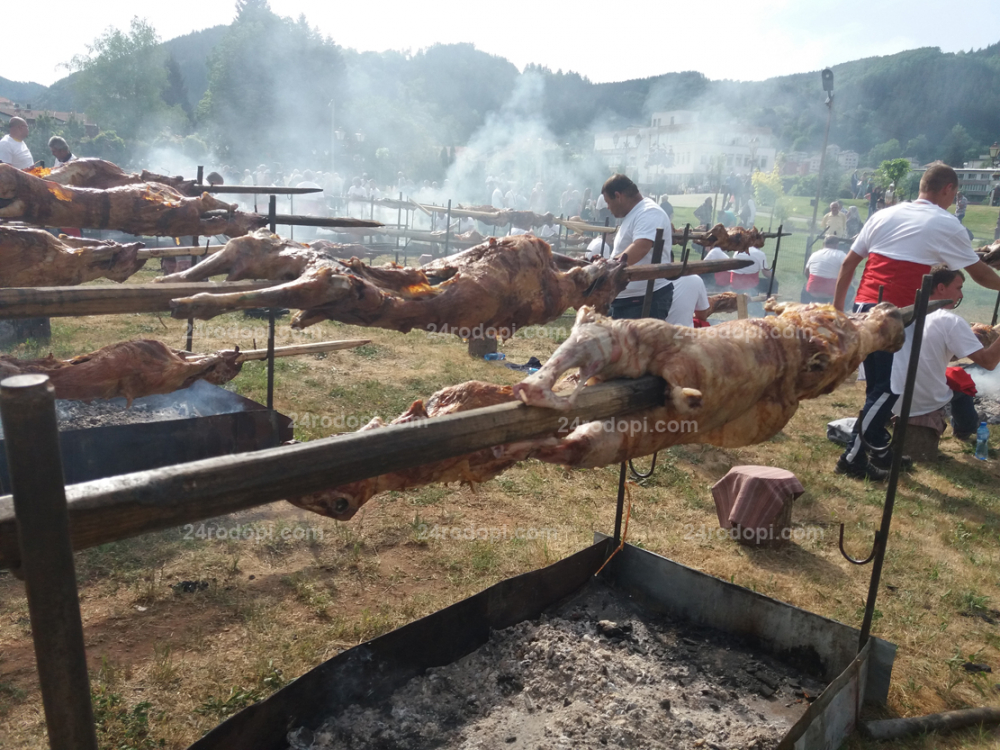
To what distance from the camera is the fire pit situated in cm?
429

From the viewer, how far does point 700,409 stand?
8.91ft

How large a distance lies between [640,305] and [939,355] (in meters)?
2.89

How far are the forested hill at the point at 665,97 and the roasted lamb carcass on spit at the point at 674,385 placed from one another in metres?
48.4

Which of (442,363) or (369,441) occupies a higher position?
(369,441)

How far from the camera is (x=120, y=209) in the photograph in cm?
489

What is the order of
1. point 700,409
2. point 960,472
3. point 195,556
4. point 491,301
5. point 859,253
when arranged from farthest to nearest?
point 960,472, point 859,253, point 195,556, point 491,301, point 700,409

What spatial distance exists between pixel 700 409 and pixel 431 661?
175cm

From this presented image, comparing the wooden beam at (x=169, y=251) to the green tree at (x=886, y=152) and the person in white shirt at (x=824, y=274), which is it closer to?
the person in white shirt at (x=824, y=274)

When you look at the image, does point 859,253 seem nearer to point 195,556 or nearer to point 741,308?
point 741,308

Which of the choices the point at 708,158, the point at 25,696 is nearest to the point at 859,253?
the point at 25,696

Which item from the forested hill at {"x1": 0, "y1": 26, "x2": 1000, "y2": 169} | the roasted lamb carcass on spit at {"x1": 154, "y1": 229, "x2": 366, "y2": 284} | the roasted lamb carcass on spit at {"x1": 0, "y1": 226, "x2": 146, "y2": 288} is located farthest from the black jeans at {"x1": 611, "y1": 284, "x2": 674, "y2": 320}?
the forested hill at {"x1": 0, "y1": 26, "x2": 1000, "y2": 169}

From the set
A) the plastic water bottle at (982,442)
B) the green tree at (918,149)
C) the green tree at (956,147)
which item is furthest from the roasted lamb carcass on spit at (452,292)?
the green tree at (918,149)

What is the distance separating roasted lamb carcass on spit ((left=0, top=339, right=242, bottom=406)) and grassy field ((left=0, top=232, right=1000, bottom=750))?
3.34 feet

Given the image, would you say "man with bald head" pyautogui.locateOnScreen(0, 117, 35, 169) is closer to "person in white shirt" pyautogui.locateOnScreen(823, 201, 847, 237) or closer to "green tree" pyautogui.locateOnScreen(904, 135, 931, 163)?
"person in white shirt" pyautogui.locateOnScreen(823, 201, 847, 237)
